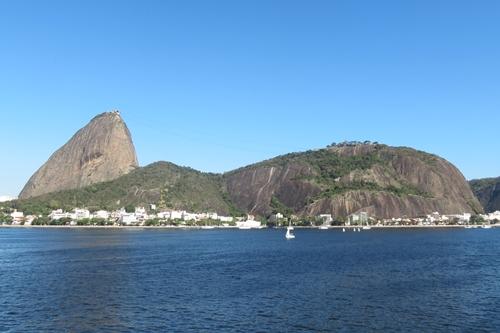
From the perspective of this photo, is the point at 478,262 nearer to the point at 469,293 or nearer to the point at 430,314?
the point at 469,293

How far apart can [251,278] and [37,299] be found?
2056cm

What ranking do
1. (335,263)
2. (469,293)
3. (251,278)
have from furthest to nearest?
(335,263) < (251,278) < (469,293)

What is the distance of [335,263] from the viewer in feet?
226

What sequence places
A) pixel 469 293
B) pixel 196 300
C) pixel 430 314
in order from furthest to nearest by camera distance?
pixel 469 293, pixel 196 300, pixel 430 314

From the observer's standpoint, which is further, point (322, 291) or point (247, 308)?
point (322, 291)

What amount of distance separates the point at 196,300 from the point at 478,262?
45314mm

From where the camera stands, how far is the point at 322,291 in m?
44.4

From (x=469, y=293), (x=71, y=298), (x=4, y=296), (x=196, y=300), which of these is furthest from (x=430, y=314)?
(x=4, y=296)

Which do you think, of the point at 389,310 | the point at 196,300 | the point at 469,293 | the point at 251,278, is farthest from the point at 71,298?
the point at 469,293

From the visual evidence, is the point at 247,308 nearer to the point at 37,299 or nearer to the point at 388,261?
the point at 37,299

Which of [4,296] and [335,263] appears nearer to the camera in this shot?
[4,296]

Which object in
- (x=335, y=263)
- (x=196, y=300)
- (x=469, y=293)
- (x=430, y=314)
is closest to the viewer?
(x=430, y=314)

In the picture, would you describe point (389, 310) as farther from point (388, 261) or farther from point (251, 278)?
point (388, 261)

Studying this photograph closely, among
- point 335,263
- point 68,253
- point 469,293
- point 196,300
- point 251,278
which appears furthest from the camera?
point 68,253
